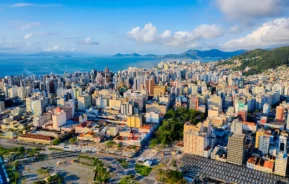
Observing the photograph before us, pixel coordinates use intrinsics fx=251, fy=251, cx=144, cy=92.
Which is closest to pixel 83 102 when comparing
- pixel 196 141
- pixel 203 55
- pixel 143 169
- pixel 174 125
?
pixel 174 125

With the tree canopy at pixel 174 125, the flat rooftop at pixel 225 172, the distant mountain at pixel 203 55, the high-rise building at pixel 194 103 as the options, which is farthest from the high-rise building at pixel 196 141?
the distant mountain at pixel 203 55

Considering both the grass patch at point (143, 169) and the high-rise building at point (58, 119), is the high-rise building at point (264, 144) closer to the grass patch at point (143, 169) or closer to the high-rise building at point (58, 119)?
the grass patch at point (143, 169)

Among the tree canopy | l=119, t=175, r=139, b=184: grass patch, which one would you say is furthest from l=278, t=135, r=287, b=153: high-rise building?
l=119, t=175, r=139, b=184: grass patch

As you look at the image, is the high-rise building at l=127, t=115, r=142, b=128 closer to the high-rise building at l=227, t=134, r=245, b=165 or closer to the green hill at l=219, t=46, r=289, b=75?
the high-rise building at l=227, t=134, r=245, b=165

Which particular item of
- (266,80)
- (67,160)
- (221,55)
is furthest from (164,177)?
(221,55)

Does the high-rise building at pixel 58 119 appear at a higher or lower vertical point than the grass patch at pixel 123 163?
higher
